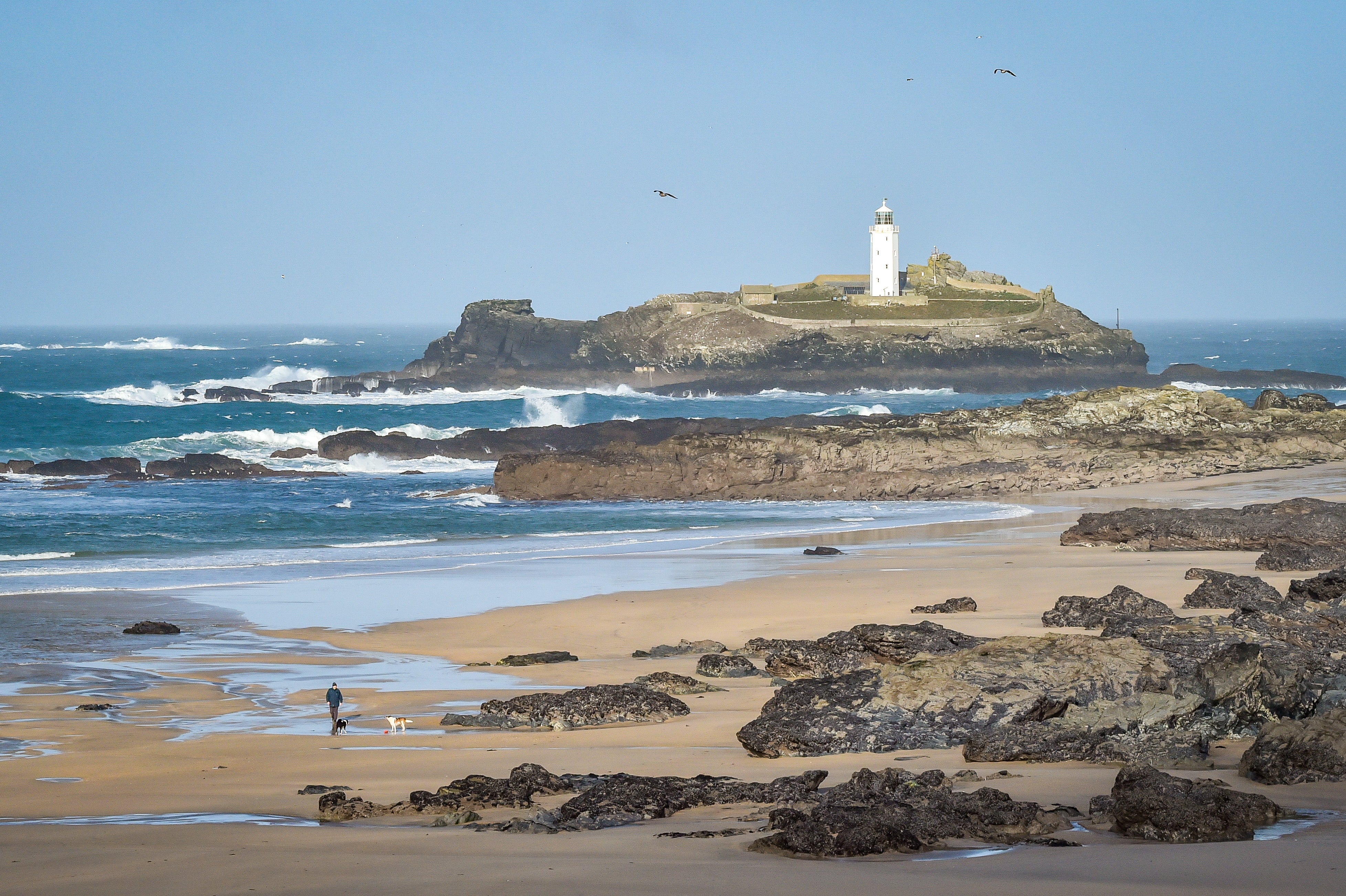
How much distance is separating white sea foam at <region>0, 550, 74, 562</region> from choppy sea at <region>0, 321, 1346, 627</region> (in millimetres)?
58

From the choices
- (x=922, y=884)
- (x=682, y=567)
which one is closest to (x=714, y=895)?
(x=922, y=884)

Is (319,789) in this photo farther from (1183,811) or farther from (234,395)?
(234,395)

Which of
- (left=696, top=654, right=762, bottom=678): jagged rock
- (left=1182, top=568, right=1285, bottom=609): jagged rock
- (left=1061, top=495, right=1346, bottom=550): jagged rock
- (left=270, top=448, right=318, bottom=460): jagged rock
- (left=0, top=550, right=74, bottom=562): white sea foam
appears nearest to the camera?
(left=696, top=654, right=762, bottom=678): jagged rock

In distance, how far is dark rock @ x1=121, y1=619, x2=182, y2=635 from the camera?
586 inches

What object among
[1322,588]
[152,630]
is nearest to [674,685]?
[1322,588]

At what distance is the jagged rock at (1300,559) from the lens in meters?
15.3

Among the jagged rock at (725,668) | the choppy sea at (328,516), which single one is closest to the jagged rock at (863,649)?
the jagged rock at (725,668)

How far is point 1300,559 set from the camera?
15523 mm

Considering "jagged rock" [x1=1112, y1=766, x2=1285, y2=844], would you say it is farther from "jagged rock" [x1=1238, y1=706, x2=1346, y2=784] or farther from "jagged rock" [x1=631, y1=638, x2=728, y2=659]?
"jagged rock" [x1=631, y1=638, x2=728, y2=659]

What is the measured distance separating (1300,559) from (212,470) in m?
28.9

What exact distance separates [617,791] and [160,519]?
23395mm

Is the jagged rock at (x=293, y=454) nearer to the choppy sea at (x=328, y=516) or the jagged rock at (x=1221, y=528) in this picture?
the choppy sea at (x=328, y=516)

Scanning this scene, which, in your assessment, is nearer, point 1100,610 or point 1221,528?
point 1100,610

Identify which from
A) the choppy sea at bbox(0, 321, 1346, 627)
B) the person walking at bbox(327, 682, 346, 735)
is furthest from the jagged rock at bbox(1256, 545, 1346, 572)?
the person walking at bbox(327, 682, 346, 735)
